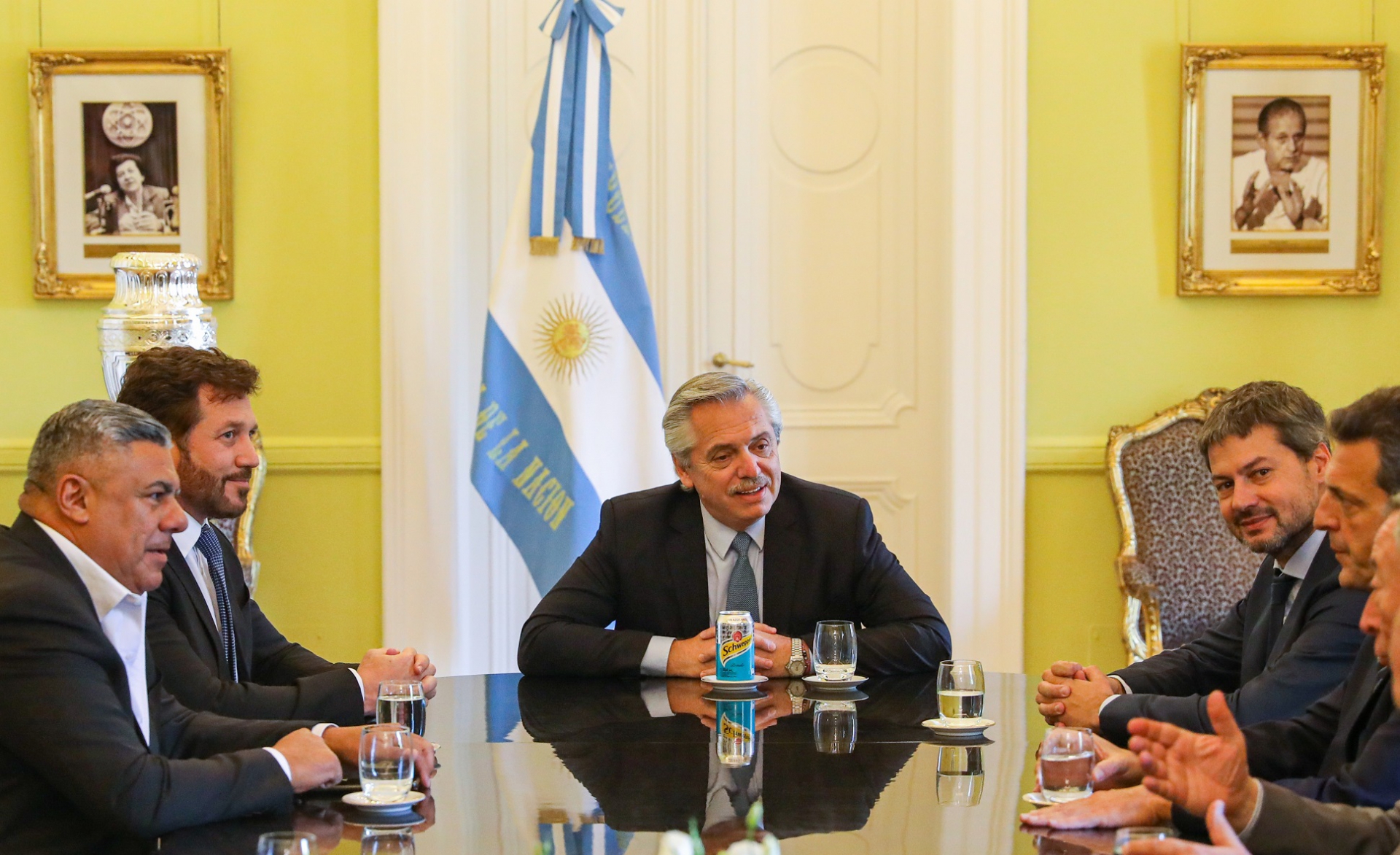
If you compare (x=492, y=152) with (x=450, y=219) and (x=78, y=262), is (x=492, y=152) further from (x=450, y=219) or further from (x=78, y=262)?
(x=78, y=262)

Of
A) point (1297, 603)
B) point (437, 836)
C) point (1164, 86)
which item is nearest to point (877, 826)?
point (437, 836)

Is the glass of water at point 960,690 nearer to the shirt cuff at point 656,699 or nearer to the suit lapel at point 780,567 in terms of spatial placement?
the shirt cuff at point 656,699

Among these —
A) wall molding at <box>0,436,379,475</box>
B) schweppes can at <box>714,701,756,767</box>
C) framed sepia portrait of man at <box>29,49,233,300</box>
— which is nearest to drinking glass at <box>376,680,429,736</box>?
schweppes can at <box>714,701,756,767</box>

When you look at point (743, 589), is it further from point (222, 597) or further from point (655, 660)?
point (222, 597)

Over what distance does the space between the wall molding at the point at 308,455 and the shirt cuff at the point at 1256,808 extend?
3651 millimetres

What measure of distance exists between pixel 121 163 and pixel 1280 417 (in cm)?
386

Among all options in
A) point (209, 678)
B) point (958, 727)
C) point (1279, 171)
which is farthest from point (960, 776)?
point (1279, 171)

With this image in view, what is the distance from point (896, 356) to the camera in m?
5.12

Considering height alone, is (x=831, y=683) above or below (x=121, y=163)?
below

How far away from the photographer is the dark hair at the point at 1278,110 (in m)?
4.84

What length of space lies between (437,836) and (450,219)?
340 cm

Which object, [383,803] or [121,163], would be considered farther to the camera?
[121,163]

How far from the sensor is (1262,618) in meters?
2.63

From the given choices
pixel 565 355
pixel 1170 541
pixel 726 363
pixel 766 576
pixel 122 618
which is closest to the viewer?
pixel 122 618
